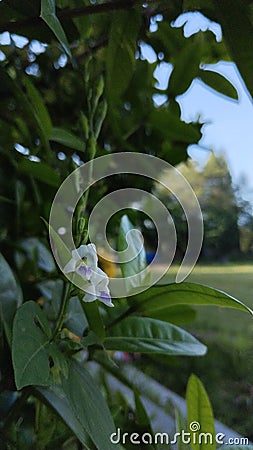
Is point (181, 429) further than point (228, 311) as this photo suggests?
No

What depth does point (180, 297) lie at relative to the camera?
9.0 inches

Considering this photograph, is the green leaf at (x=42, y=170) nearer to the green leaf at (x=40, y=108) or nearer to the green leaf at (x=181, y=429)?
the green leaf at (x=40, y=108)

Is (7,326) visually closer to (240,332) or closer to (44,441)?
(44,441)

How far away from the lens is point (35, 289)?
0.96ft

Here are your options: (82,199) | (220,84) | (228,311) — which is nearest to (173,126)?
(220,84)

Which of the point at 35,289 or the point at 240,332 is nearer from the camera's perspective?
the point at 35,289

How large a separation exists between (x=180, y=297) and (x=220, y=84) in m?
0.14

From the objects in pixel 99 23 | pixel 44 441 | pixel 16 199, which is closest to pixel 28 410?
pixel 44 441

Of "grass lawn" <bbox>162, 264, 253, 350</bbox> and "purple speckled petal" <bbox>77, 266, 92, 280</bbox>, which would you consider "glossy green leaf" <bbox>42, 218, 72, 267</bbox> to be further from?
"grass lawn" <bbox>162, 264, 253, 350</bbox>

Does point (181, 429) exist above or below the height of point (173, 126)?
below

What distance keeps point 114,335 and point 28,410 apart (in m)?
0.11

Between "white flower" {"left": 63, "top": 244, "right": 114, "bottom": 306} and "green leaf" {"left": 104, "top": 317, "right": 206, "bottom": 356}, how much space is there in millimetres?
44

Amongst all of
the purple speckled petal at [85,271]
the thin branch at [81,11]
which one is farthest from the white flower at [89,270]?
the thin branch at [81,11]

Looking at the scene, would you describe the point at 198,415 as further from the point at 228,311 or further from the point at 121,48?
the point at 228,311
